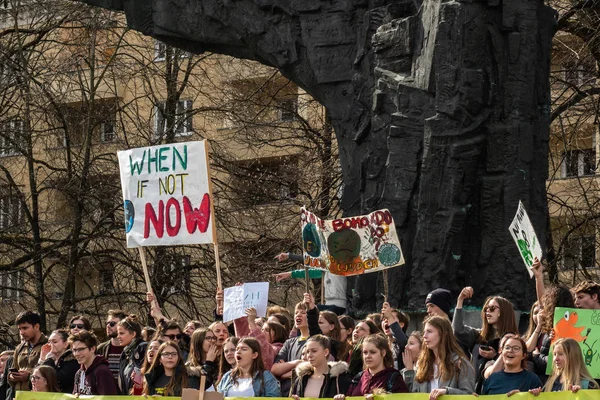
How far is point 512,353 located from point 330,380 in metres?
1.28

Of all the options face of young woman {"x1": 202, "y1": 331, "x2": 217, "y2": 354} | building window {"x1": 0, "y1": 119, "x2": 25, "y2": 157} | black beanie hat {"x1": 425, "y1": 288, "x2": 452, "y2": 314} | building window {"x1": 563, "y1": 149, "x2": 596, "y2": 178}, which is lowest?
face of young woman {"x1": 202, "y1": 331, "x2": 217, "y2": 354}

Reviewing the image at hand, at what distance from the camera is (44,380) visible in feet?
34.2

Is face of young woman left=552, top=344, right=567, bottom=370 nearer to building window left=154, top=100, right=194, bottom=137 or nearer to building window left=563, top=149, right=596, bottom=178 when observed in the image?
building window left=563, top=149, right=596, bottom=178

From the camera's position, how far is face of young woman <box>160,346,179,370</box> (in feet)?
32.4

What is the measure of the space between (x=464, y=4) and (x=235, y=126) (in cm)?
1103

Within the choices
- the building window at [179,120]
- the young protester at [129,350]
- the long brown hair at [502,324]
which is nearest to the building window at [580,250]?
the building window at [179,120]

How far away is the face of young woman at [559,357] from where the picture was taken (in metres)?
8.36

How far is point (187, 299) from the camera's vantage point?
20859 mm

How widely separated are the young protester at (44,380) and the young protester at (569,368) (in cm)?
378

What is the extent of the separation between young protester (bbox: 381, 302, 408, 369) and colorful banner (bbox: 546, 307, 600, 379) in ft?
4.55

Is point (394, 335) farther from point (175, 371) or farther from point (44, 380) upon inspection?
point (44, 380)

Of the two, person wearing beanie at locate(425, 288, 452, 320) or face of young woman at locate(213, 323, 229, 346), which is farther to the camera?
face of young woman at locate(213, 323, 229, 346)

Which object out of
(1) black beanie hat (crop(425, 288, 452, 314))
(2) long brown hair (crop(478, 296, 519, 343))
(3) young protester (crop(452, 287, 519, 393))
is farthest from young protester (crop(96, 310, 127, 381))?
(2) long brown hair (crop(478, 296, 519, 343))

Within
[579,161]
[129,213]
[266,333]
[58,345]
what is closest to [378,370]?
[266,333]
